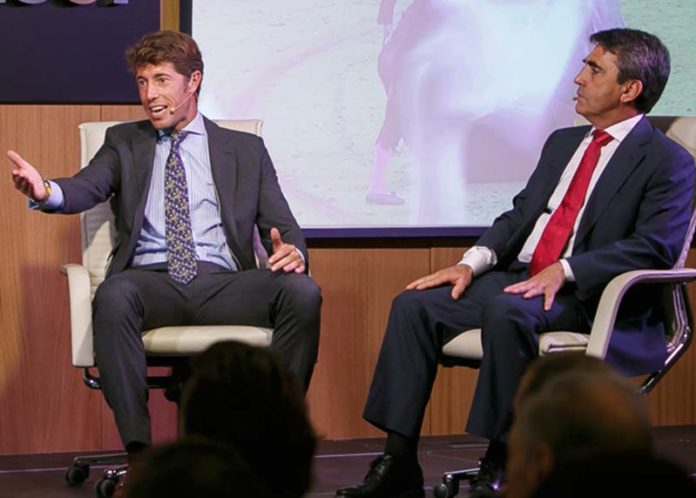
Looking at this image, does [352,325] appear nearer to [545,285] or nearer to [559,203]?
[559,203]

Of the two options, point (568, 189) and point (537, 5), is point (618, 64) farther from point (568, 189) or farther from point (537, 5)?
point (537, 5)

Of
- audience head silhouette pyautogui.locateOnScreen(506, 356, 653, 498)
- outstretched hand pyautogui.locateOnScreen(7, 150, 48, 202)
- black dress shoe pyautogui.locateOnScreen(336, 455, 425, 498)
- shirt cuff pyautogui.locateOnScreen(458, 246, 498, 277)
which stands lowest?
black dress shoe pyautogui.locateOnScreen(336, 455, 425, 498)

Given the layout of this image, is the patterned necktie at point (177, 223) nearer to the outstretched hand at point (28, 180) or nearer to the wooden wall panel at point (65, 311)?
the outstretched hand at point (28, 180)

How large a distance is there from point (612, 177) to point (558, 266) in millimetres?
351

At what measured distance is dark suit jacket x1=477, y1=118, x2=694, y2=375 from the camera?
3.68 m

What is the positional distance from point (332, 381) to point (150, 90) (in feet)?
4.55

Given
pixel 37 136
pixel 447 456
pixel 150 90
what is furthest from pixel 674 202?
pixel 37 136

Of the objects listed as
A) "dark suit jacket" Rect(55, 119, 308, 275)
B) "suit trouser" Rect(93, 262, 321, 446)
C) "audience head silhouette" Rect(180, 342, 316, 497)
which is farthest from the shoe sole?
"audience head silhouette" Rect(180, 342, 316, 497)

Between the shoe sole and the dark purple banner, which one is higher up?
the dark purple banner

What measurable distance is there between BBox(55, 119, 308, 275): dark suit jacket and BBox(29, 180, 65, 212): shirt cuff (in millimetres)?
34

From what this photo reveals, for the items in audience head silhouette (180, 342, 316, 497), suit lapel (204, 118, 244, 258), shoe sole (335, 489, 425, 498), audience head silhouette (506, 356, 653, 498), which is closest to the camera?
audience head silhouette (506, 356, 653, 498)

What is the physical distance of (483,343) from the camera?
141 inches

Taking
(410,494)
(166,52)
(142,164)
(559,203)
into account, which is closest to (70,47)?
(166,52)

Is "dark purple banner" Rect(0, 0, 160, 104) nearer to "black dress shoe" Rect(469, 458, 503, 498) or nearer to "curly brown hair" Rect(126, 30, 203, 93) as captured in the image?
"curly brown hair" Rect(126, 30, 203, 93)
